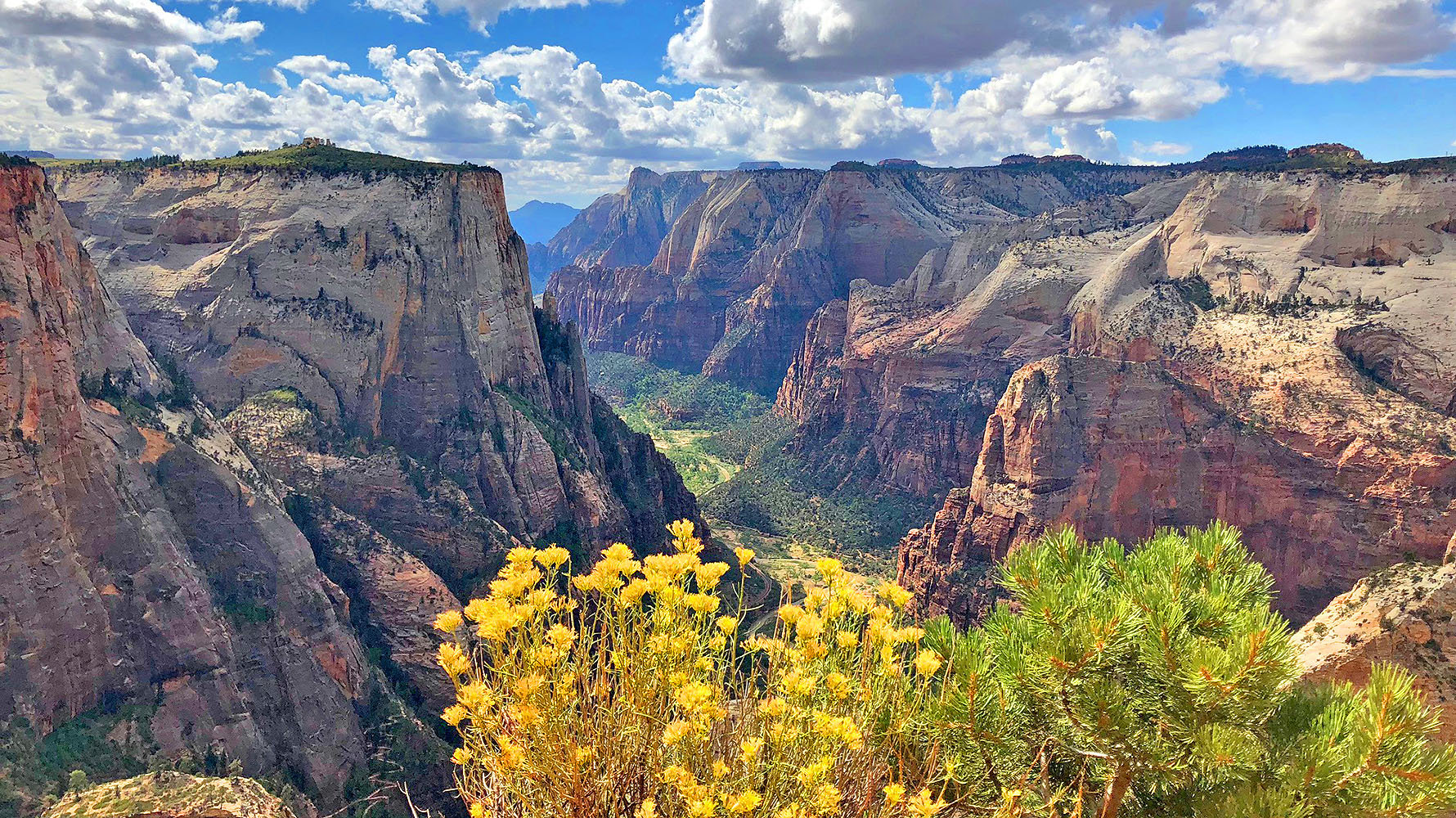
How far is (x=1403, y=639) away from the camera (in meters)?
23.1

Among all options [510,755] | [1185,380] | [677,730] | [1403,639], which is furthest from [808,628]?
[1185,380]

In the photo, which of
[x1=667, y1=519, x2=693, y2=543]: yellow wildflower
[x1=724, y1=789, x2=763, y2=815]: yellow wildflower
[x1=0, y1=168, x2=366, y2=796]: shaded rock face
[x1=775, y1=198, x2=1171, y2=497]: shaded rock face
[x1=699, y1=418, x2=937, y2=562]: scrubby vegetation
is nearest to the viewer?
[x1=724, y1=789, x2=763, y2=815]: yellow wildflower

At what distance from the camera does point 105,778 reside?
24.1 metres

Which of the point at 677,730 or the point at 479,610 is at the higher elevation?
the point at 479,610

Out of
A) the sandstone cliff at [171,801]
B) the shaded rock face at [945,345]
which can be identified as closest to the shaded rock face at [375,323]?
the sandstone cliff at [171,801]

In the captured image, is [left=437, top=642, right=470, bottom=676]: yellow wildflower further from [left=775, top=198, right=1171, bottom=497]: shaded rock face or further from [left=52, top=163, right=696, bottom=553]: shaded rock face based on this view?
[left=775, top=198, right=1171, bottom=497]: shaded rock face

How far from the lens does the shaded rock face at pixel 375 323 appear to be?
4981 centimetres

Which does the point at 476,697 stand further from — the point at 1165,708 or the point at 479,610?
the point at 1165,708

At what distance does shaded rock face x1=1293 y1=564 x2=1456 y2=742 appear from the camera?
20844 millimetres

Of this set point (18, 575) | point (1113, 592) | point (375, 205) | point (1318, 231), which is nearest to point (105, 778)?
point (18, 575)

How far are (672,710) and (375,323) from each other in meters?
52.3

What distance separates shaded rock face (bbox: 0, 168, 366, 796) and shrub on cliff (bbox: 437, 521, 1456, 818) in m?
27.0

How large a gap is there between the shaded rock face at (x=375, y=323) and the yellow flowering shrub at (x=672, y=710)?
43.7 meters

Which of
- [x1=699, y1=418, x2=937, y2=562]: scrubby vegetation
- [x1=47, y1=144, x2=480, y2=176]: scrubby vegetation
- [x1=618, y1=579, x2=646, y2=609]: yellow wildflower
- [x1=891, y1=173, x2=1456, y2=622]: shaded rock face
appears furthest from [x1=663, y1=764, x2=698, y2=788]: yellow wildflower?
[x1=699, y1=418, x2=937, y2=562]: scrubby vegetation
